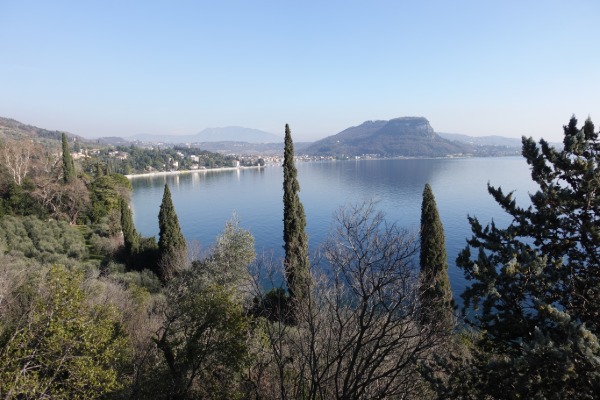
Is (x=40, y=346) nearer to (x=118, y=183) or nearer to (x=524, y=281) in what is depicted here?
(x=524, y=281)

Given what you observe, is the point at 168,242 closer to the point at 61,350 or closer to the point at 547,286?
the point at 61,350

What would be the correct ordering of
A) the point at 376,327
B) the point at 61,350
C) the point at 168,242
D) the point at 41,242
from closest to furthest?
1. the point at 61,350
2. the point at 376,327
3. the point at 41,242
4. the point at 168,242

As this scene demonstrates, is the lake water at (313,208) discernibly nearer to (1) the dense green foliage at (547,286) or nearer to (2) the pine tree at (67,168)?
(2) the pine tree at (67,168)

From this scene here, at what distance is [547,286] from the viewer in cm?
505

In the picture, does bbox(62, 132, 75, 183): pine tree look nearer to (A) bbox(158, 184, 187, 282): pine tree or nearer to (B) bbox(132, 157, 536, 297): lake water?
(B) bbox(132, 157, 536, 297): lake water

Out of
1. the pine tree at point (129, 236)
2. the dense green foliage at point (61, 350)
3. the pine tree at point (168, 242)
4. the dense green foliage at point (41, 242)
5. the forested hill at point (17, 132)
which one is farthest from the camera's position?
the forested hill at point (17, 132)

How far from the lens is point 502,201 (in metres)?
6.80

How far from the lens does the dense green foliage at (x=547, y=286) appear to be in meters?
3.96

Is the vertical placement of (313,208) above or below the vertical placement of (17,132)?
below

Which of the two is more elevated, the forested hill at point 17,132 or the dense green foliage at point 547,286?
the forested hill at point 17,132

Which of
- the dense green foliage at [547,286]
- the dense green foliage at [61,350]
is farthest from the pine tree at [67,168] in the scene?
the dense green foliage at [547,286]

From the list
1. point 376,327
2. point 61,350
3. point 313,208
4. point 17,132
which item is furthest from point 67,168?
point 17,132

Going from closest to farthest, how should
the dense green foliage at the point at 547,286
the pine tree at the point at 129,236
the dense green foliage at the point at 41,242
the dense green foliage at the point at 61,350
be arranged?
the dense green foliage at the point at 547,286, the dense green foliage at the point at 61,350, the dense green foliage at the point at 41,242, the pine tree at the point at 129,236

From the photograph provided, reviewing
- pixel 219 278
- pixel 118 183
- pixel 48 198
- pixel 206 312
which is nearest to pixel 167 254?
pixel 219 278
